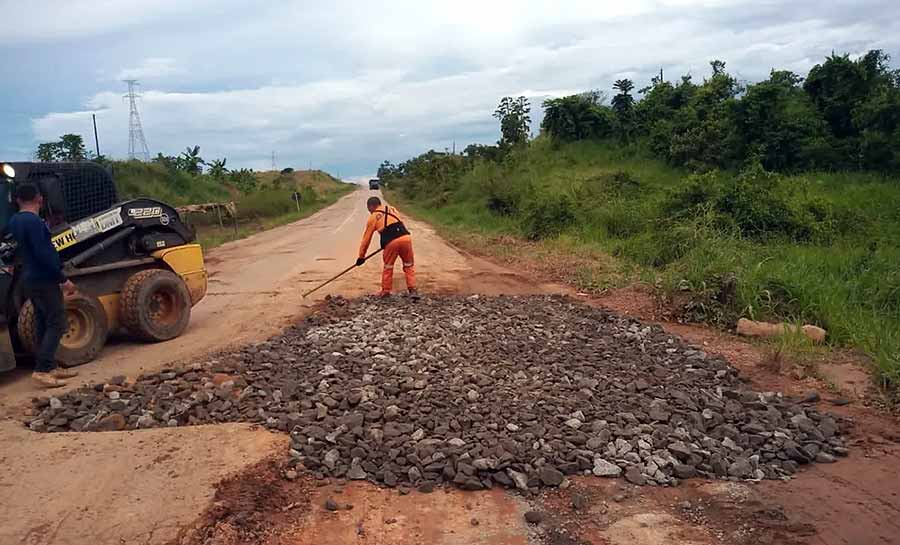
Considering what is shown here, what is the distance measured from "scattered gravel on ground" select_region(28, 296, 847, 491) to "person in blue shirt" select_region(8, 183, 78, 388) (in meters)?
0.60

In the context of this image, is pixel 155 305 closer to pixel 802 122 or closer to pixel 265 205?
pixel 802 122

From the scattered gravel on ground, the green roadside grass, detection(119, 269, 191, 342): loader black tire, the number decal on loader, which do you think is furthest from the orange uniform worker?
the green roadside grass

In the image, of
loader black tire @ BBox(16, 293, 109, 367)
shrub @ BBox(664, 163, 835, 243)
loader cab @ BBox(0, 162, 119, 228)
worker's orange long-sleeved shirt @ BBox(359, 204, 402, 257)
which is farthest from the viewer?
shrub @ BBox(664, 163, 835, 243)

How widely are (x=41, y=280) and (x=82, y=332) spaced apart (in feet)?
3.72

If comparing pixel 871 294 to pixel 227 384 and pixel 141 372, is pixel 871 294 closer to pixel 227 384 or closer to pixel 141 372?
pixel 227 384

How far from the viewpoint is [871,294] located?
31.3 ft

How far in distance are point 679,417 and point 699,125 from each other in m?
19.2

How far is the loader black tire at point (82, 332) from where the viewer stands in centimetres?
751

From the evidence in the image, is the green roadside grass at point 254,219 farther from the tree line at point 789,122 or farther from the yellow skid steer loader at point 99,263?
the tree line at point 789,122

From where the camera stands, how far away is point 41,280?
6.86 m

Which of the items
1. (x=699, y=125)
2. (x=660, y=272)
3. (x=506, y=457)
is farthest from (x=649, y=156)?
(x=506, y=457)

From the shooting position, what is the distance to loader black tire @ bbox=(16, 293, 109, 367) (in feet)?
24.6

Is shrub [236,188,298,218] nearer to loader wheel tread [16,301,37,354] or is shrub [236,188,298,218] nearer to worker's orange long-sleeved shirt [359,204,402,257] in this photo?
worker's orange long-sleeved shirt [359,204,402,257]

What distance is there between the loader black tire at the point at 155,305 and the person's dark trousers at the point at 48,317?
1185 mm
